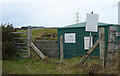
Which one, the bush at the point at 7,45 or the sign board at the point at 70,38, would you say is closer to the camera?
the bush at the point at 7,45

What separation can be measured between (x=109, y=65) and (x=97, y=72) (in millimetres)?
644

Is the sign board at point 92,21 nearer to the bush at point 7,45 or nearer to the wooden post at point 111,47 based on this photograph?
the wooden post at point 111,47

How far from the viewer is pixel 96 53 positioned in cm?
804

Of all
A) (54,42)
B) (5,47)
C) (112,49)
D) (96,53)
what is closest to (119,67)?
(112,49)

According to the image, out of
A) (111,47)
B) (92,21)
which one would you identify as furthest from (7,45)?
(111,47)

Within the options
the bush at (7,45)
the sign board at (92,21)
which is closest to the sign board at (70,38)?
the sign board at (92,21)

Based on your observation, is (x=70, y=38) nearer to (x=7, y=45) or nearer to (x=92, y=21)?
(x=92, y=21)

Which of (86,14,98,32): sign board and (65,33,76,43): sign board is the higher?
(86,14,98,32): sign board

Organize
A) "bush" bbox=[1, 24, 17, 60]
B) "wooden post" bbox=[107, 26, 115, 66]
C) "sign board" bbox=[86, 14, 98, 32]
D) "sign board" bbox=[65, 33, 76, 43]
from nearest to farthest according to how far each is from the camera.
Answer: "wooden post" bbox=[107, 26, 115, 66] → "sign board" bbox=[86, 14, 98, 32] → "bush" bbox=[1, 24, 17, 60] → "sign board" bbox=[65, 33, 76, 43]

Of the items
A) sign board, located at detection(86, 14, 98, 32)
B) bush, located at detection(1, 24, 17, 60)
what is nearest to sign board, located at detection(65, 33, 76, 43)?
sign board, located at detection(86, 14, 98, 32)

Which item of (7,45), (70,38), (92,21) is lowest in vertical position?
(7,45)

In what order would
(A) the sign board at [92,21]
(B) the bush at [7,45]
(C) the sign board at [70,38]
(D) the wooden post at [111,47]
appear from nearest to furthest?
(D) the wooden post at [111,47] → (A) the sign board at [92,21] → (B) the bush at [7,45] → (C) the sign board at [70,38]

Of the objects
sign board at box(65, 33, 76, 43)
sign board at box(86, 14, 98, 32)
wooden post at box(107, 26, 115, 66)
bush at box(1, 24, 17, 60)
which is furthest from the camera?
sign board at box(65, 33, 76, 43)

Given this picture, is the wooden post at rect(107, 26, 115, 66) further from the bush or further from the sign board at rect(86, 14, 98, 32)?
the bush
